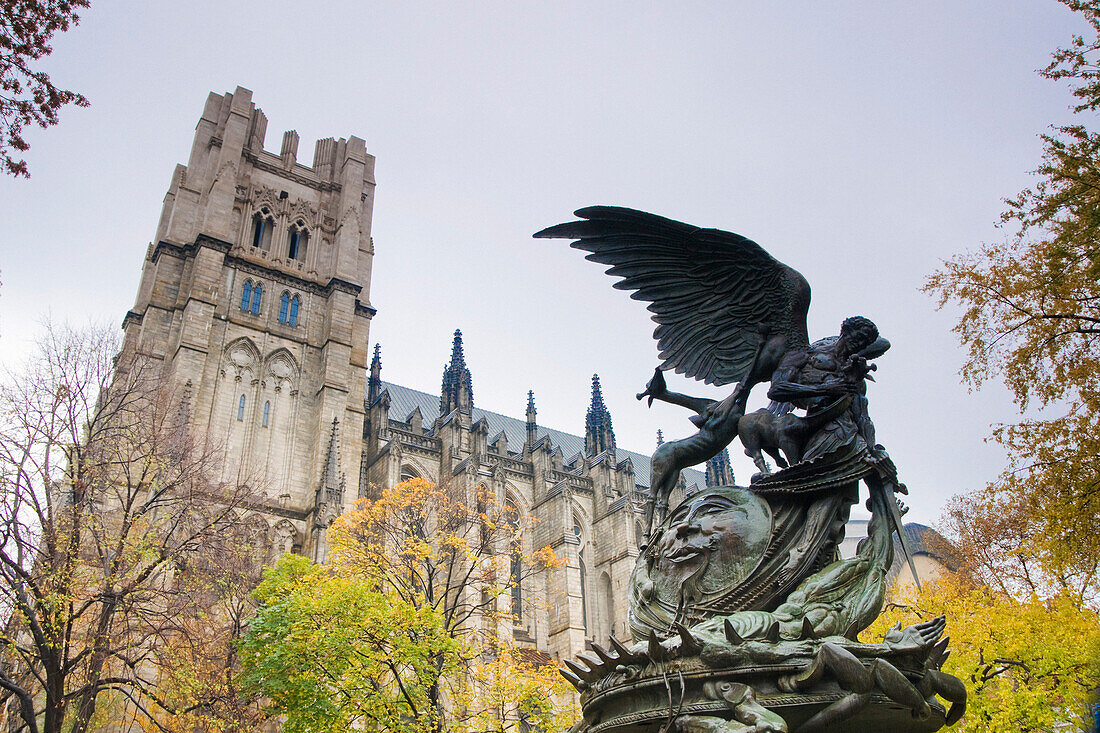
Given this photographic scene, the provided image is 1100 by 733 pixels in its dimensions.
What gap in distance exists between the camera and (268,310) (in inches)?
1551

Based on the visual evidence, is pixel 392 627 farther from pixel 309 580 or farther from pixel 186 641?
pixel 186 641

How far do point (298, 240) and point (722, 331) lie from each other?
39.5 m

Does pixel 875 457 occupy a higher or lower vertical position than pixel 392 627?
lower

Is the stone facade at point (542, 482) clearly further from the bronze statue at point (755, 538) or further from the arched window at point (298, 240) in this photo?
the bronze statue at point (755, 538)

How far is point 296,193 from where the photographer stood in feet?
147

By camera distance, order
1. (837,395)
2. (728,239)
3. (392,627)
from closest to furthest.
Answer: (837,395) → (728,239) → (392,627)

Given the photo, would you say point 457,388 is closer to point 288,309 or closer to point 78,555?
point 288,309

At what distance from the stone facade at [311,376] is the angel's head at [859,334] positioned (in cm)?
2628

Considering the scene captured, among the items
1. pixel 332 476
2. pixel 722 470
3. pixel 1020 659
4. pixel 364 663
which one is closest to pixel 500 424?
pixel 722 470

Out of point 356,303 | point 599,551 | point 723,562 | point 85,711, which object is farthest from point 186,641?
point 599,551

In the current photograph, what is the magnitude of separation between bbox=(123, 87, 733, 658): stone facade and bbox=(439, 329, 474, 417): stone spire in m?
0.11

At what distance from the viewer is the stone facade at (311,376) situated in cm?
3544

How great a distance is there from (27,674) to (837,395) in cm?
1810

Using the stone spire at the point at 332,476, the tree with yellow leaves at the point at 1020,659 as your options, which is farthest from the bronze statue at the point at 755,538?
the stone spire at the point at 332,476
